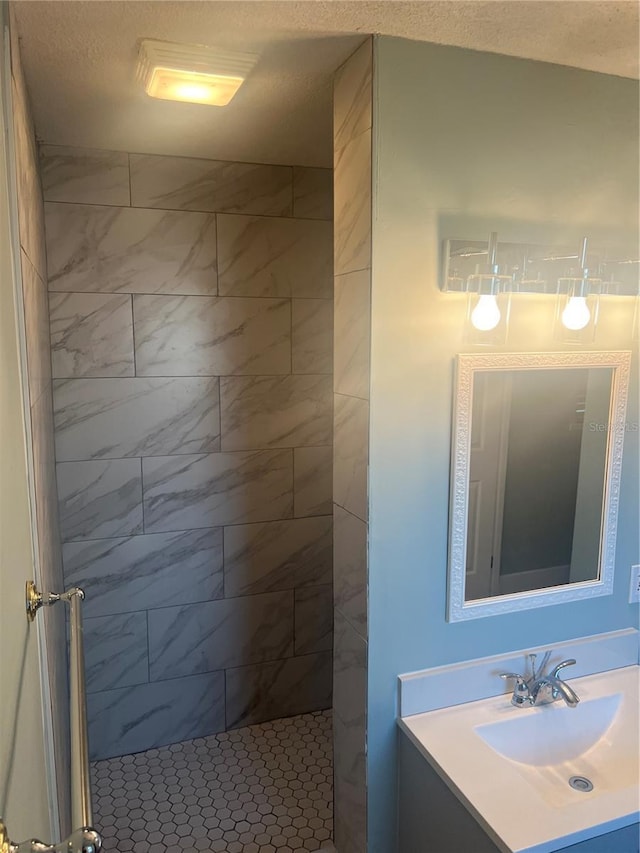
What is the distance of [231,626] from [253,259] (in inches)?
59.1

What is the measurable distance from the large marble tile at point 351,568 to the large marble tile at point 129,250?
117cm

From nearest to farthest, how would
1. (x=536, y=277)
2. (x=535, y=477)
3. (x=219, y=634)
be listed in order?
(x=536, y=277)
(x=535, y=477)
(x=219, y=634)

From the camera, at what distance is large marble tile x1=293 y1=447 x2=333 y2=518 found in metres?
2.73

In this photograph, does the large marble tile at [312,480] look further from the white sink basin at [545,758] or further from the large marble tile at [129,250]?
the white sink basin at [545,758]

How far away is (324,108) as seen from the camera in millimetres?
1944

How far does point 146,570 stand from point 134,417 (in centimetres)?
61

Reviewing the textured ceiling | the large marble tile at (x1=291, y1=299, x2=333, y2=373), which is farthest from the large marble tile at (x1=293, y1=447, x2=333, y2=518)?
the textured ceiling

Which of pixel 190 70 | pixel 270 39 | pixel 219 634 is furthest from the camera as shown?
pixel 219 634

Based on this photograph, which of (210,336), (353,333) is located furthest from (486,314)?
(210,336)

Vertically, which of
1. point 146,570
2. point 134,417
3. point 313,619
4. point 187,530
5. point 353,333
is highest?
point 353,333

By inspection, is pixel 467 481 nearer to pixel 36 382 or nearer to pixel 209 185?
pixel 36 382

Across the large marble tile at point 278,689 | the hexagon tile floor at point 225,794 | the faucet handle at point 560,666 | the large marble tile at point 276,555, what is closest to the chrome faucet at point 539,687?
the faucet handle at point 560,666

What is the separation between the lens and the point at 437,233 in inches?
64.9

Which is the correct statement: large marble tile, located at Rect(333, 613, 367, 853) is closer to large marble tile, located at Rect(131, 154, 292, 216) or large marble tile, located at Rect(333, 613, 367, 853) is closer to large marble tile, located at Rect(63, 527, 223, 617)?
large marble tile, located at Rect(63, 527, 223, 617)
